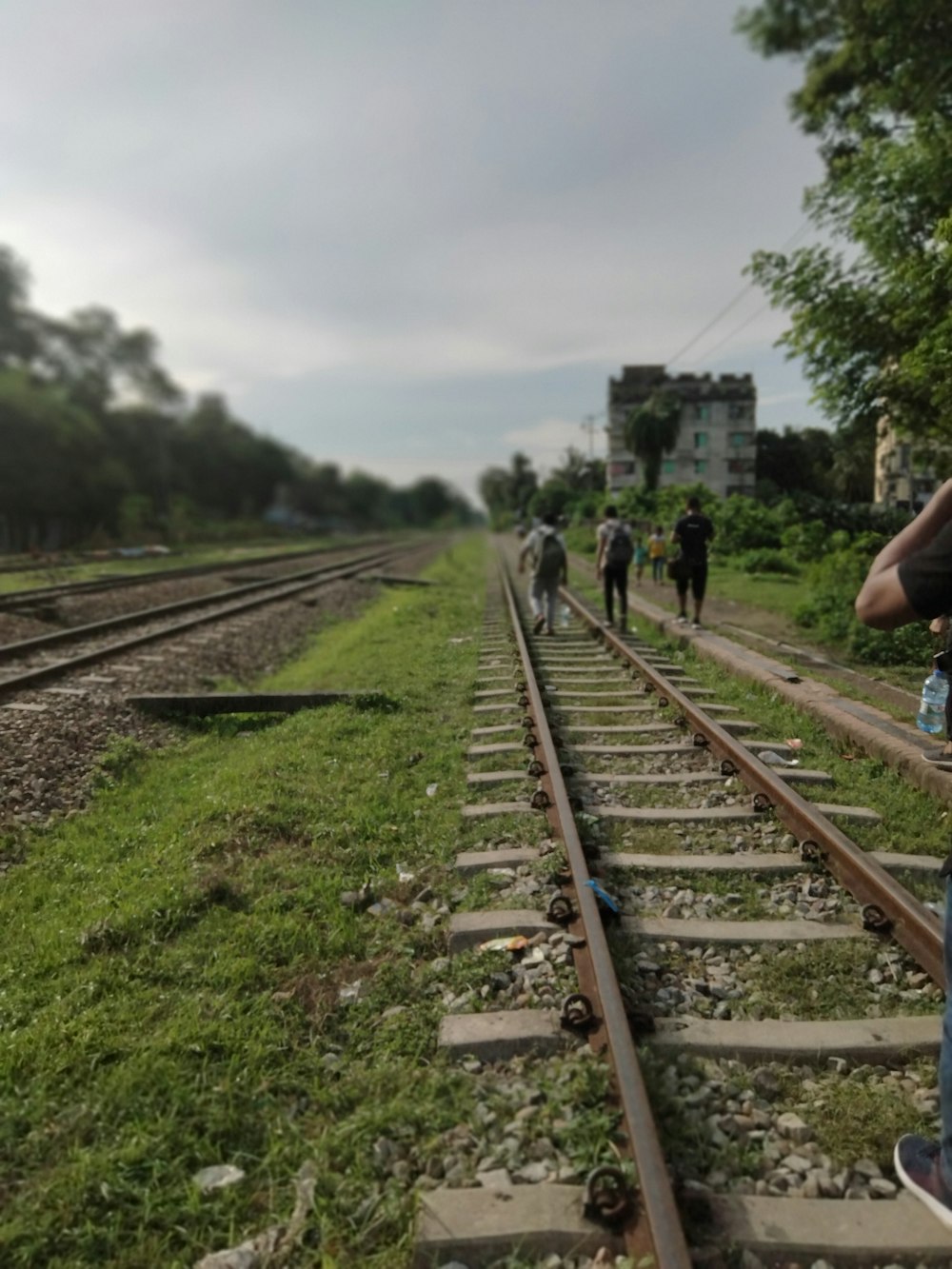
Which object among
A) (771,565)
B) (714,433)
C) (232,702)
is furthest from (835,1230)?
(714,433)

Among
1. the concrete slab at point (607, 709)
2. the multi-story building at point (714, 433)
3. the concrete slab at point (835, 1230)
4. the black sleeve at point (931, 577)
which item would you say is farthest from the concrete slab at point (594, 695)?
the multi-story building at point (714, 433)

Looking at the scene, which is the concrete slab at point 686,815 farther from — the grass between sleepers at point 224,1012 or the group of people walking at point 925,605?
the group of people walking at point 925,605

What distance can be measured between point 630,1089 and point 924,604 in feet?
5.10

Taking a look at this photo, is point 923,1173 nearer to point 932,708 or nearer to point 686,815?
point 686,815

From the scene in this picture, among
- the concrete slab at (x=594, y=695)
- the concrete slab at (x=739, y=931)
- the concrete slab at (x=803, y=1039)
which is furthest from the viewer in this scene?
the concrete slab at (x=594, y=695)

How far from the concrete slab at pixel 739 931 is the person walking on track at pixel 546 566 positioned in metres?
8.17

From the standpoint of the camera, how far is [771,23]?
53.0 feet

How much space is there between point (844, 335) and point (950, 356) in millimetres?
3395

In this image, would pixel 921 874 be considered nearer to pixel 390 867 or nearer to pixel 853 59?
pixel 390 867

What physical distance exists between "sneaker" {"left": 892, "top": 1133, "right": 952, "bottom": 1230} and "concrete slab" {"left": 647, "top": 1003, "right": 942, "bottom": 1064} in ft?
1.44

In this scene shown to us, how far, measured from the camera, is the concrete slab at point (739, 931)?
3.44 metres

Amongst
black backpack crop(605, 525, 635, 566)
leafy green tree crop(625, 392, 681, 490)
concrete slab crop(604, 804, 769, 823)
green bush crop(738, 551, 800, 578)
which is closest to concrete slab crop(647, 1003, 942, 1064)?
concrete slab crop(604, 804, 769, 823)

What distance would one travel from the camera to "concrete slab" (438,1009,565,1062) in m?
2.75

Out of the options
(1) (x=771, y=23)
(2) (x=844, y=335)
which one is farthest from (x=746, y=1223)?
(1) (x=771, y=23)
